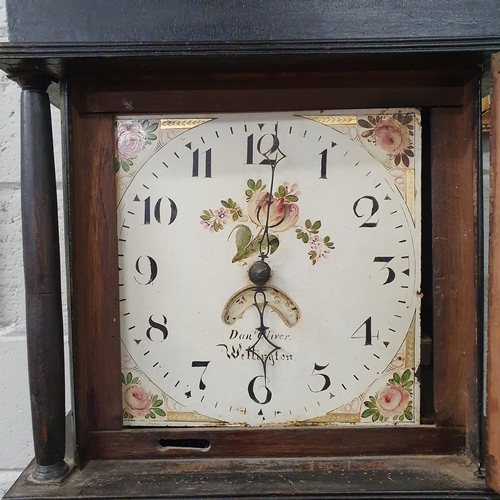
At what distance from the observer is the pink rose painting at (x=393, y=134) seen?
27.1 inches

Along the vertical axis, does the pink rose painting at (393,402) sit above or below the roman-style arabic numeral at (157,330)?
below

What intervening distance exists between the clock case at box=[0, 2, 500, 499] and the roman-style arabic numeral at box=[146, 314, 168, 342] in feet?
0.15

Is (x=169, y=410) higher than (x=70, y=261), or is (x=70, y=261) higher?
(x=70, y=261)

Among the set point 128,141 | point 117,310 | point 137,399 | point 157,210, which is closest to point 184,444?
point 137,399

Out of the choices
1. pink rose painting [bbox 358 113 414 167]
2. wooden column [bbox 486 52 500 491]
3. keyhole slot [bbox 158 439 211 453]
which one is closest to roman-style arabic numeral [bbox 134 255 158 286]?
keyhole slot [bbox 158 439 211 453]

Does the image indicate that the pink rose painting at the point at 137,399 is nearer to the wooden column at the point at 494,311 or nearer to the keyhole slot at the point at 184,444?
the keyhole slot at the point at 184,444

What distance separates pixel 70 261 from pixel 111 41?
287 millimetres

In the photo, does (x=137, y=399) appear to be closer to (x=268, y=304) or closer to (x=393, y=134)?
(x=268, y=304)

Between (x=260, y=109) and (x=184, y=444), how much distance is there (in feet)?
1.60

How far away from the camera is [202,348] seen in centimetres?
70

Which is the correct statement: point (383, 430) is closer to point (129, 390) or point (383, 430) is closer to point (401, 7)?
point (129, 390)

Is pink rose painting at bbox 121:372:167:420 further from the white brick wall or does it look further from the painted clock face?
the white brick wall

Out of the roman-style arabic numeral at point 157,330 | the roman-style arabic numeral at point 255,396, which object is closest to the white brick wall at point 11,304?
the roman-style arabic numeral at point 157,330

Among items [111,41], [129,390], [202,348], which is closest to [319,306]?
[202,348]
